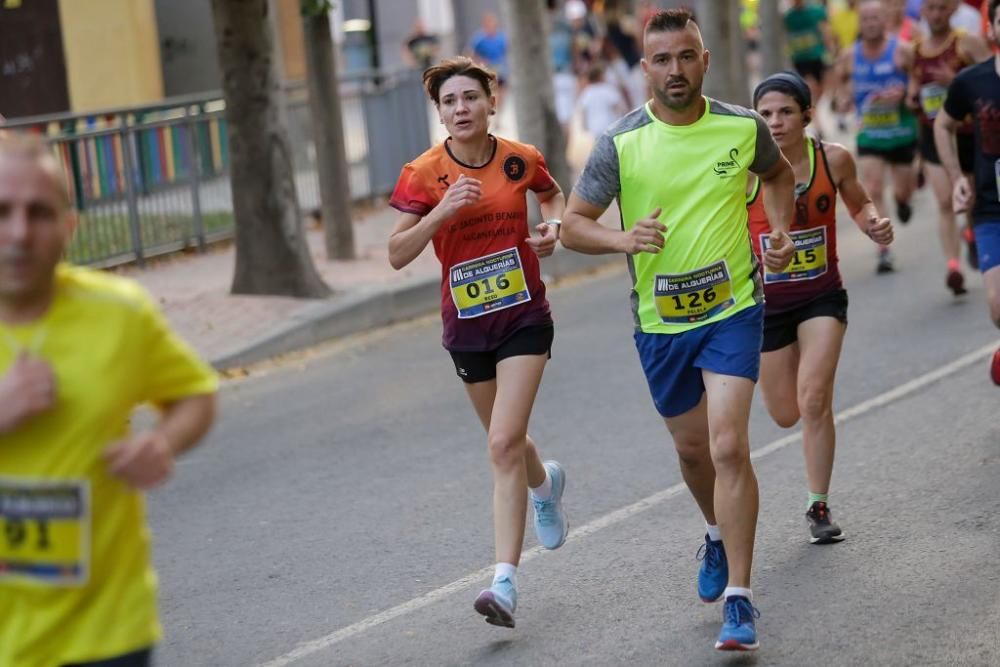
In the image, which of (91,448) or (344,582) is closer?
(91,448)

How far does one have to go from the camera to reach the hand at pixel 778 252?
587 centimetres

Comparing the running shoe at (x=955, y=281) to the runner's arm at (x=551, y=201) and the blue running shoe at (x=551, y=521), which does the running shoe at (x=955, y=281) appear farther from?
the blue running shoe at (x=551, y=521)

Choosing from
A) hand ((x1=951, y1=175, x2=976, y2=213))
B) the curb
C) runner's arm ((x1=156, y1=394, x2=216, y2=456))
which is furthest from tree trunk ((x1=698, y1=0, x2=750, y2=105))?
runner's arm ((x1=156, y1=394, x2=216, y2=456))

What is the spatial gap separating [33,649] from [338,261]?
12301 millimetres

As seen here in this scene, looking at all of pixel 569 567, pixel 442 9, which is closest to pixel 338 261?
pixel 569 567

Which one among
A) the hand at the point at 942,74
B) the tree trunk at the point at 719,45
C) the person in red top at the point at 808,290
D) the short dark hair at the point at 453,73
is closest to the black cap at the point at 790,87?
the person in red top at the point at 808,290

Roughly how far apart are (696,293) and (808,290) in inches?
52.7

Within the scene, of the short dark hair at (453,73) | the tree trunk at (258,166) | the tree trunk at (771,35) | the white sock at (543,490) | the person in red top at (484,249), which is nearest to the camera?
the person in red top at (484,249)

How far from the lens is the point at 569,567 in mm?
6617

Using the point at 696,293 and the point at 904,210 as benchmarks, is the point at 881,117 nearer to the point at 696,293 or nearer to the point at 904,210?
the point at 904,210

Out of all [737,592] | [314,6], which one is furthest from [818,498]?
[314,6]

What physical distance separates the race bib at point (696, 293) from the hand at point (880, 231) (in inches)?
52.9

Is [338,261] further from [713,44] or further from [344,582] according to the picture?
[344,582]

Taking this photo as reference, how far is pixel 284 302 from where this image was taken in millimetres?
13320
